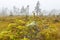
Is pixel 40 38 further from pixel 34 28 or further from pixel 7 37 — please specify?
pixel 7 37

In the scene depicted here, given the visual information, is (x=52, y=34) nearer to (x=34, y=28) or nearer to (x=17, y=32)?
(x=34, y=28)

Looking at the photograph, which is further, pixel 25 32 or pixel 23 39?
pixel 25 32

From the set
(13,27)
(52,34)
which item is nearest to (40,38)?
(52,34)

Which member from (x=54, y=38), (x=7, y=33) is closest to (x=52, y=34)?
(x=54, y=38)

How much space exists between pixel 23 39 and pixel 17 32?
1.51 metres

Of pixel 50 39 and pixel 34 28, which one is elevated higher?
pixel 34 28

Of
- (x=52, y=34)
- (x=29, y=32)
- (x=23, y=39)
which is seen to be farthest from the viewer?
(x=52, y=34)

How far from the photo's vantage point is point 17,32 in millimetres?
14055

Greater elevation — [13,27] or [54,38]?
[13,27]

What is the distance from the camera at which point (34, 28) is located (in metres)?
13.8

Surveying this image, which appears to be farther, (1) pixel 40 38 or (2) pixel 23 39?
(1) pixel 40 38

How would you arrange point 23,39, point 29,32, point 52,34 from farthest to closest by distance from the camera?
1. point 52,34
2. point 29,32
3. point 23,39

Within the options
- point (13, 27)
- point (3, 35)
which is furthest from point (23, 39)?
point (13, 27)

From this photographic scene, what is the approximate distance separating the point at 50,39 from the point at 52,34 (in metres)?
0.69
